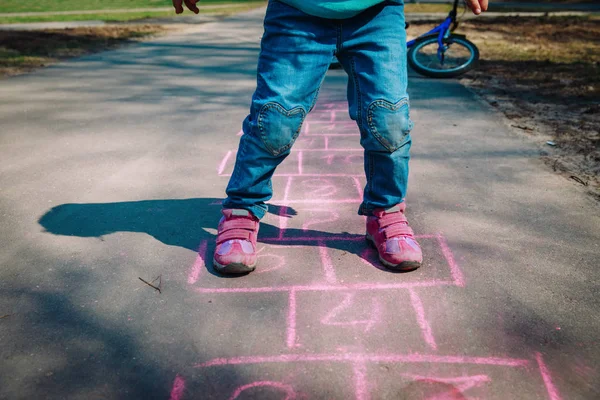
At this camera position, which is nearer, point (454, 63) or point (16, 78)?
point (16, 78)

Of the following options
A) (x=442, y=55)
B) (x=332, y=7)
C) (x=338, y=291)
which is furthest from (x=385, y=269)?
(x=442, y=55)

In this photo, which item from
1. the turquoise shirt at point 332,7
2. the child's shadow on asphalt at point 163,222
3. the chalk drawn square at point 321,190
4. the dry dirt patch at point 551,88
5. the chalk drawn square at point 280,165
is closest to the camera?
the turquoise shirt at point 332,7

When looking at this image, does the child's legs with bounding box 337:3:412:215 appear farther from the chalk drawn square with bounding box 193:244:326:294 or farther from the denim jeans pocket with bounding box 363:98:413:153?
the chalk drawn square with bounding box 193:244:326:294

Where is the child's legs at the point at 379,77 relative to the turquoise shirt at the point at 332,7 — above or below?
below

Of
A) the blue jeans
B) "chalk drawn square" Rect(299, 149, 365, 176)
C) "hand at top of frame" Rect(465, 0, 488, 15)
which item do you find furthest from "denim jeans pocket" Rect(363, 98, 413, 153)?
"chalk drawn square" Rect(299, 149, 365, 176)

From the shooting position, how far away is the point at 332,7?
1.74 meters

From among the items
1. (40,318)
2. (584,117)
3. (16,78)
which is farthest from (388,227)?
(16,78)

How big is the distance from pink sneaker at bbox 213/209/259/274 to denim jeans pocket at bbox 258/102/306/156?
312 millimetres

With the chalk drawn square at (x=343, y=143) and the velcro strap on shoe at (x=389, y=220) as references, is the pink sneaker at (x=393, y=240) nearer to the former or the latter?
the velcro strap on shoe at (x=389, y=220)

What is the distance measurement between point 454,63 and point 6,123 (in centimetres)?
467

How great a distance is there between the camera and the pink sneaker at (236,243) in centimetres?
189

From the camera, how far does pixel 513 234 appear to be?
2.23 m

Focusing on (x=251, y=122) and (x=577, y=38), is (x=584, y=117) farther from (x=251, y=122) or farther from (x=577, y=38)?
(x=577, y=38)

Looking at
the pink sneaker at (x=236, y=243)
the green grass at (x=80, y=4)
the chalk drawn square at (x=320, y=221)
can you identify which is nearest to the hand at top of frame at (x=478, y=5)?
the chalk drawn square at (x=320, y=221)
